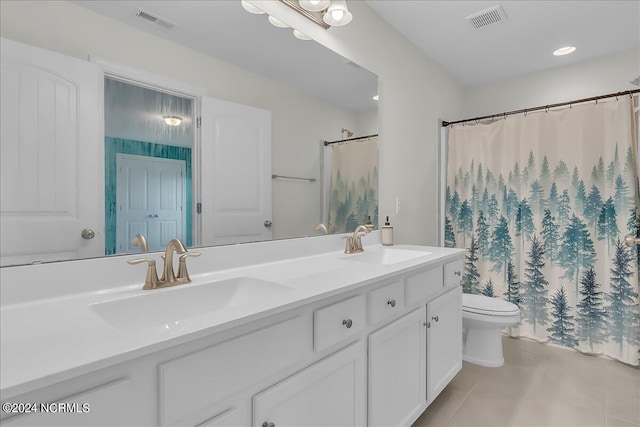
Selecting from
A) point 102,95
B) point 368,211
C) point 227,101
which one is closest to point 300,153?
point 227,101

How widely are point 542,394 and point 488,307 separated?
0.55m

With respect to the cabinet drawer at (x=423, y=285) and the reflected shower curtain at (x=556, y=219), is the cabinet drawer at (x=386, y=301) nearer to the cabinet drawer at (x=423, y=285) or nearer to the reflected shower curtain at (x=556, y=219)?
the cabinet drawer at (x=423, y=285)

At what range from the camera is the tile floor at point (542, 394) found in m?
1.69

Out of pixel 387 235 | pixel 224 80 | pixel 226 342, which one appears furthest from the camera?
pixel 387 235

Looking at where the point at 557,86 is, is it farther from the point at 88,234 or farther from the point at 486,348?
the point at 88,234

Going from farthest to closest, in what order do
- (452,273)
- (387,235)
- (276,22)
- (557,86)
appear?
(557,86) < (387,235) < (452,273) < (276,22)

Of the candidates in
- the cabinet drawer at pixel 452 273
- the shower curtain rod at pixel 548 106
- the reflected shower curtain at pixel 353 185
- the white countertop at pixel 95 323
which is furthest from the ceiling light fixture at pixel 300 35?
the shower curtain rod at pixel 548 106

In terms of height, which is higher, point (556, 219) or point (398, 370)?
point (556, 219)

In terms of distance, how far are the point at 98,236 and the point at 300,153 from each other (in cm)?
98

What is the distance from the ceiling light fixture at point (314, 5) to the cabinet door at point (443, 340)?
1.58 meters

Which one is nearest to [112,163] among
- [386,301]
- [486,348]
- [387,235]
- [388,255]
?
[386,301]

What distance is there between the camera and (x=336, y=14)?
5.69ft

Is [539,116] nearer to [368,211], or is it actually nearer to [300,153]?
[368,211]

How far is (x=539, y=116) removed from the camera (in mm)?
2576
